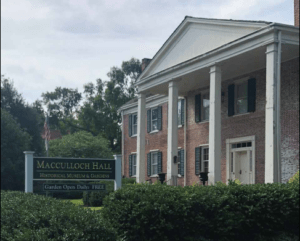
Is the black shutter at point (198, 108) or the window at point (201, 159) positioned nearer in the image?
the window at point (201, 159)

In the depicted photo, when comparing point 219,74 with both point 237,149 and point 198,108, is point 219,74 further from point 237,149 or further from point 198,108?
point 198,108

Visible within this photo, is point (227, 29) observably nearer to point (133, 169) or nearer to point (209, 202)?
point (209, 202)

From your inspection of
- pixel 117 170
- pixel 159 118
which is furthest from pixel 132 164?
pixel 117 170

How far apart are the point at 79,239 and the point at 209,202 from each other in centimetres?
333

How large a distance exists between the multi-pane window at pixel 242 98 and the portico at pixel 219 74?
2.03ft

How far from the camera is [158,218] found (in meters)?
8.84

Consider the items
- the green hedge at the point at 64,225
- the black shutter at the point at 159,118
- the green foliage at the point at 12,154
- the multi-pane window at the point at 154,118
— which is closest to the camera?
the green hedge at the point at 64,225

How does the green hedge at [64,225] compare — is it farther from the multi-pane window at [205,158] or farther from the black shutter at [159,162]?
the black shutter at [159,162]

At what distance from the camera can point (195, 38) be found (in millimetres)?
18125

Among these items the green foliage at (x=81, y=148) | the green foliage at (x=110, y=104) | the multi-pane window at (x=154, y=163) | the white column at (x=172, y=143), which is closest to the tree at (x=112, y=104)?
the green foliage at (x=110, y=104)

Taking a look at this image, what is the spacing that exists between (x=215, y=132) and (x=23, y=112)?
1090 inches

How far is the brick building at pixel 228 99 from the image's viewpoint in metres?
13.6

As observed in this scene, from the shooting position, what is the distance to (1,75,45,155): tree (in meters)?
38.6

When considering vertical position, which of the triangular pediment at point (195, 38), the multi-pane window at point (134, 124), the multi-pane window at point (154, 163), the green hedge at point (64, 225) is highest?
the triangular pediment at point (195, 38)
